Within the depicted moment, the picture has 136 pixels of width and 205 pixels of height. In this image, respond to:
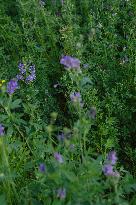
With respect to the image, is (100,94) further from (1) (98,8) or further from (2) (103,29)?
(1) (98,8)

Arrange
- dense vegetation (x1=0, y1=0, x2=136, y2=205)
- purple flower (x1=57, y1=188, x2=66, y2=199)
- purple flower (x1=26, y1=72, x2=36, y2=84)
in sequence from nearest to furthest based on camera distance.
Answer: purple flower (x1=57, y1=188, x2=66, y2=199) < dense vegetation (x1=0, y1=0, x2=136, y2=205) < purple flower (x1=26, y1=72, x2=36, y2=84)

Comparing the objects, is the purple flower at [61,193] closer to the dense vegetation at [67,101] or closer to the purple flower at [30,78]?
the dense vegetation at [67,101]

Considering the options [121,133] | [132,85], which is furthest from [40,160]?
[132,85]

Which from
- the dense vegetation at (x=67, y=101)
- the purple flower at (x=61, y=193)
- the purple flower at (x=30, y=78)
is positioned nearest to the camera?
the purple flower at (x=61, y=193)

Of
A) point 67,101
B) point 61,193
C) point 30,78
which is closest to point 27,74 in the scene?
point 30,78

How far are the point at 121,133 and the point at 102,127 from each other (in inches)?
12.0

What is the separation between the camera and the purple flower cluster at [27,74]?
341 cm

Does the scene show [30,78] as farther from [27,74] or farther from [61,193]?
[61,193]

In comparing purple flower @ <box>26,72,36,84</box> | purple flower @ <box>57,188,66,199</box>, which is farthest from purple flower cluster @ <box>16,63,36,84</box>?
purple flower @ <box>57,188,66,199</box>

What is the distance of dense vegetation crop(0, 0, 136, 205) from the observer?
2346mm

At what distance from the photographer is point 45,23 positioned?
4.16 metres

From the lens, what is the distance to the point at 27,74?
3.45 meters

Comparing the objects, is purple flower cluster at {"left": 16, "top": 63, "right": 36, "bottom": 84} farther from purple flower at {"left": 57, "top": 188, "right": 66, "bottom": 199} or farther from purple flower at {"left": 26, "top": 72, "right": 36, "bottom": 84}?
purple flower at {"left": 57, "top": 188, "right": 66, "bottom": 199}

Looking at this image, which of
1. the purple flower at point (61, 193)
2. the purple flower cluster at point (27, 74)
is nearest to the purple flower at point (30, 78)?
the purple flower cluster at point (27, 74)
